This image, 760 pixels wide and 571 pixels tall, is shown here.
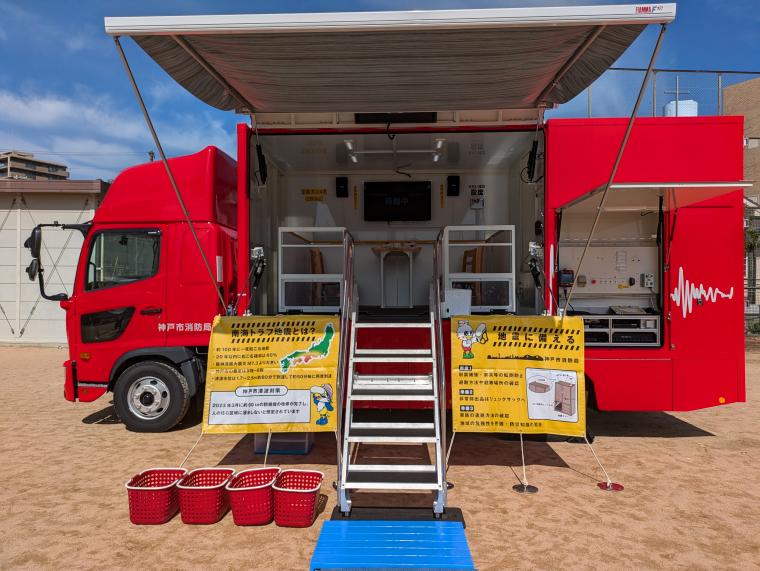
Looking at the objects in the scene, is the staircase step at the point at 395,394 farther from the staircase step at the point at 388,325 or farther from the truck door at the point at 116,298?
the truck door at the point at 116,298

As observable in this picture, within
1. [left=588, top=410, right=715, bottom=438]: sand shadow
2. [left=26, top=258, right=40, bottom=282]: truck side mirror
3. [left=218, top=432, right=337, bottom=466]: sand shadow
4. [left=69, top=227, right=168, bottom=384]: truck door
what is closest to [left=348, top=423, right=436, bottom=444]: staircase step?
[left=218, top=432, right=337, bottom=466]: sand shadow

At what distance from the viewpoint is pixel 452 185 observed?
692 centimetres

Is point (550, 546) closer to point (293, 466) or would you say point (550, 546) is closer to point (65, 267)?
point (293, 466)

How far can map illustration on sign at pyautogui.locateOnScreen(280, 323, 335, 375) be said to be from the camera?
411 cm

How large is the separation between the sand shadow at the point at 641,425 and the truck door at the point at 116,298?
481 centimetres

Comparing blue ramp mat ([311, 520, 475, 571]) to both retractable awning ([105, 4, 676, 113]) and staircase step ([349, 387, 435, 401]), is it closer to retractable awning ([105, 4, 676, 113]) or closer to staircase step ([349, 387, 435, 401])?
staircase step ([349, 387, 435, 401])

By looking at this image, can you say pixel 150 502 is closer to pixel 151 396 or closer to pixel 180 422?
pixel 151 396

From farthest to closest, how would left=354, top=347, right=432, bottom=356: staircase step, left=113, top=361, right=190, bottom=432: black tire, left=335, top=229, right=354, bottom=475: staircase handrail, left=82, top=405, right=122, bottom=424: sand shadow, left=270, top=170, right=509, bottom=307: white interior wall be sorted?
left=270, top=170, right=509, bottom=307: white interior wall → left=82, top=405, right=122, bottom=424: sand shadow → left=113, top=361, right=190, bottom=432: black tire → left=354, top=347, right=432, bottom=356: staircase step → left=335, top=229, right=354, bottom=475: staircase handrail

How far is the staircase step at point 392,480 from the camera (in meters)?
3.52

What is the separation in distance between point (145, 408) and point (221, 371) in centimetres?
194

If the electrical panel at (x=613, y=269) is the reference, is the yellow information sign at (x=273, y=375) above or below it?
below

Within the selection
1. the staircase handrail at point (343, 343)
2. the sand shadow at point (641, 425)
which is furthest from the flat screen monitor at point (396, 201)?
the sand shadow at point (641, 425)

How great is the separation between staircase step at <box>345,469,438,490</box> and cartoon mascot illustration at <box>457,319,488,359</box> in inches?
36.9

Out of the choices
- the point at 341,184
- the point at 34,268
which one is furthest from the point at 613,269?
the point at 34,268
